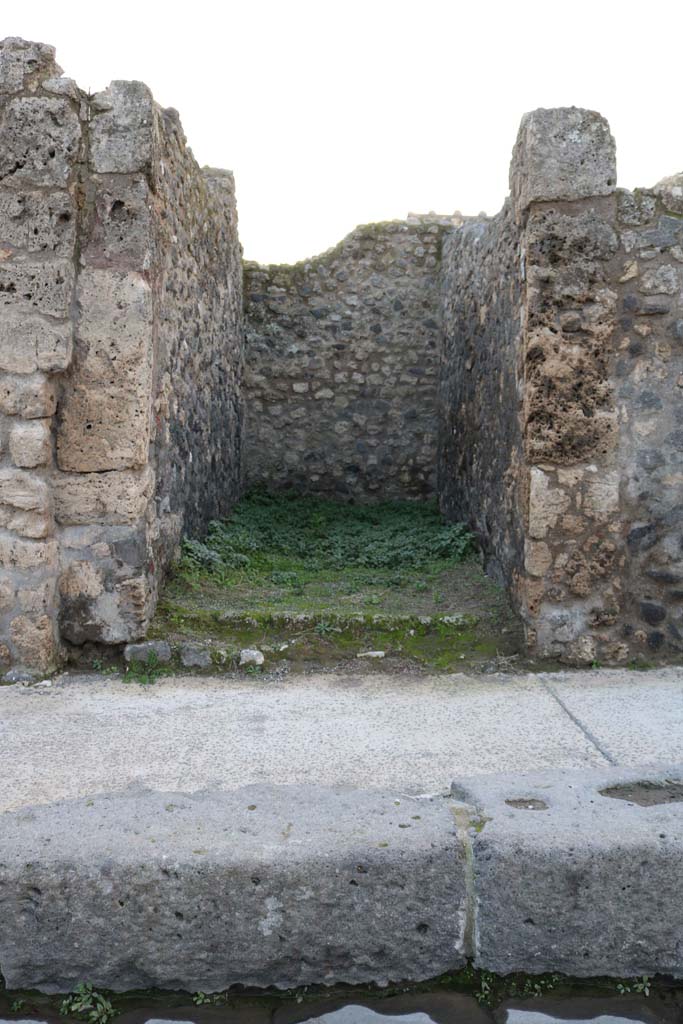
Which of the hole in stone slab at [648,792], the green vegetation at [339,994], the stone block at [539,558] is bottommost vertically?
the green vegetation at [339,994]

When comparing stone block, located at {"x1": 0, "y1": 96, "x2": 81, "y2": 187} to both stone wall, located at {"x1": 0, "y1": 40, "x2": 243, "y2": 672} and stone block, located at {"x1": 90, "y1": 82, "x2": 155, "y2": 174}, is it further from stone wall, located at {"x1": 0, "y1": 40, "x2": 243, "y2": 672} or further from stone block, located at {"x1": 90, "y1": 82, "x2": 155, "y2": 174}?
stone block, located at {"x1": 90, "y1": 82, "x2": 155, "y2": 174}

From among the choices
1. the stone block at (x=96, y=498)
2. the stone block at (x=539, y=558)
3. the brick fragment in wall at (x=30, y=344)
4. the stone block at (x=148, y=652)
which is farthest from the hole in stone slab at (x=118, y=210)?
the stone block at (x=539, y=558)

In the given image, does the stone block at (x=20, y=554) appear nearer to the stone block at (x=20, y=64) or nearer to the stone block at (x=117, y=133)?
the stone block at (x=117, y=133)

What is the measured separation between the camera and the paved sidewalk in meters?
2.58

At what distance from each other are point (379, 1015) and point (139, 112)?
12.6ft

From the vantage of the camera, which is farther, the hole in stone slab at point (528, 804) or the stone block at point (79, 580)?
the stone block at point (79, 580)

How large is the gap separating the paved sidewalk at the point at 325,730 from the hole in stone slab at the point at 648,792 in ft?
0.74

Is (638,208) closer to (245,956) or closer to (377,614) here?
(377,614)

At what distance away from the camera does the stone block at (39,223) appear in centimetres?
362

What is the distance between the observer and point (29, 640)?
143 inches

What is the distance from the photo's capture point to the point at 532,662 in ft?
12.6

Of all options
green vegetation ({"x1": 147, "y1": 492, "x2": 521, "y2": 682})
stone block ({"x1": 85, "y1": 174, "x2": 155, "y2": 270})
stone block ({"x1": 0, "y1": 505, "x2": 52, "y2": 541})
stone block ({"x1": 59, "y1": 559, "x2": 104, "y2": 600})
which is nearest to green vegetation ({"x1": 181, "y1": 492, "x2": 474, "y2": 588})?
green vegetation ({"x1": 147, "y1": 492, "x2": 521, "y2": 682})

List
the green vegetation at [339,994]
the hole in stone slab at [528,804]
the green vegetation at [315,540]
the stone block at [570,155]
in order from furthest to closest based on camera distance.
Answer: the green vegetation at [315,540]
the stone block at [570,155]
the hole in stone slab at [528,804]
the green vegetation at [339,994]

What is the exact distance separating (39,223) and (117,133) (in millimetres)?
587
